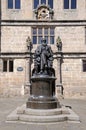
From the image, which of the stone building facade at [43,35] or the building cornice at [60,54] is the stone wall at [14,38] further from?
the building cornice at [60,54]

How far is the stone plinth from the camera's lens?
10984mm

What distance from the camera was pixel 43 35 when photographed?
2297cm

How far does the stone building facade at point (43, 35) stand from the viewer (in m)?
22.4

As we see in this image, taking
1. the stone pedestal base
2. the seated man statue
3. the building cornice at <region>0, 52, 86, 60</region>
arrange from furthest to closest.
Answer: the building cornice at <region>0, 52, 86, 60</region> → the seated man statue → the stone pedestal base

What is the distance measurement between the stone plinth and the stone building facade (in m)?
10.8

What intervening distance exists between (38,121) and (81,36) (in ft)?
46.3

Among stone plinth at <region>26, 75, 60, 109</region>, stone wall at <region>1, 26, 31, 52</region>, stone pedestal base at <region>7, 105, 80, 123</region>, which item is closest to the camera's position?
Result: stone pedestal base at <region>7, 105, 80, 123</region>

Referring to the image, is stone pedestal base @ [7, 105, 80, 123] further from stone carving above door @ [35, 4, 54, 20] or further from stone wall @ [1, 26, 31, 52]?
stone carving above door @ [35, 4, 54, 20]

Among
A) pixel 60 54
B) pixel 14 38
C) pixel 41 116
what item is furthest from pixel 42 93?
pixel 14 38

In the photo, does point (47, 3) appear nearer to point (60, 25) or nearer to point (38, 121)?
point (60, 25)

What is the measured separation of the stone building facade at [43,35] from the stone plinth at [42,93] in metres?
10.8

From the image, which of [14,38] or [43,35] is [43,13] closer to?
[43,35]

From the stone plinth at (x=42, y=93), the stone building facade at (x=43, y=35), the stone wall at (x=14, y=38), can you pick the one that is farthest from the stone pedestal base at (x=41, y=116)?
the stone wall at (x=14, y=38)

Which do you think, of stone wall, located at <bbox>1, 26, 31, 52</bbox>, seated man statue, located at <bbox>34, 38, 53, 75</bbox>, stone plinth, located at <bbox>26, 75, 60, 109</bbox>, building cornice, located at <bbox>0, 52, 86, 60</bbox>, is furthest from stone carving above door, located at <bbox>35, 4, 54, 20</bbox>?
stone plinth, located at <bbox>26, 75, 60, 109</bbox>
